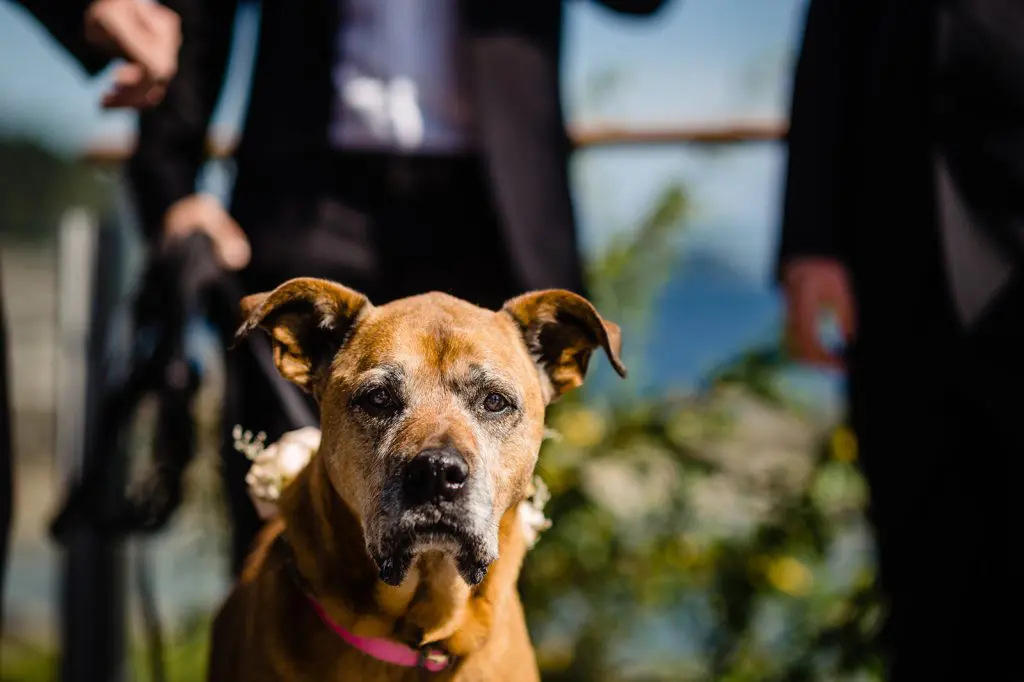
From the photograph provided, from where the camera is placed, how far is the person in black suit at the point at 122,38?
72.4 inches

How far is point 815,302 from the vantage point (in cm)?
264

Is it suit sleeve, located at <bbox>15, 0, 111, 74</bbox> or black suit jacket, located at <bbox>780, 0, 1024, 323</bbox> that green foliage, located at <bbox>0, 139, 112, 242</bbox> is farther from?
black suit jacket, located at <bbox>780, 0, 1024, 323</bbox>

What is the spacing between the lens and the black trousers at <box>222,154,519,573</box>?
2105mm

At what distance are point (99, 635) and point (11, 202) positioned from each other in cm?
201

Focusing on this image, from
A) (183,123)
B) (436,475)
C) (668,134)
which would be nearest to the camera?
(436,475)

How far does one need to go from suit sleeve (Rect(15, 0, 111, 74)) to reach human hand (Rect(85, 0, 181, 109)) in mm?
73

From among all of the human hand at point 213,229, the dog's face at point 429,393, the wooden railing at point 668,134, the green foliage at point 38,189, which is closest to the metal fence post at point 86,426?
the green foliage at point 38,189

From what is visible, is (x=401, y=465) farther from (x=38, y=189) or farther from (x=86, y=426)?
(x=38, y=189)

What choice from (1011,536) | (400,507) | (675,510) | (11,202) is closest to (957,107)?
(1011,536)

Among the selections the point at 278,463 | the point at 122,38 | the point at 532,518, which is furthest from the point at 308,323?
the point at 122,38

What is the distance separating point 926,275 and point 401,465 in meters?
1.41

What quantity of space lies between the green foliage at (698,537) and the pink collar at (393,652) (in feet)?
7.43

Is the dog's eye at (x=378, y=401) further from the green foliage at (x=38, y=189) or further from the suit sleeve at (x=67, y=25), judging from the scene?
the green foliage at (x=38, y=189)

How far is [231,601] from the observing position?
2.03 meters
